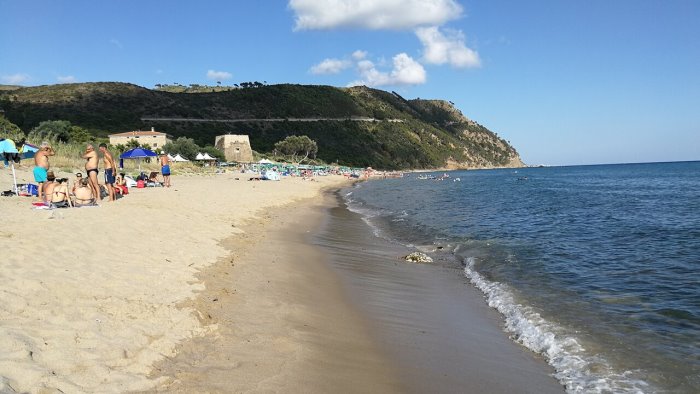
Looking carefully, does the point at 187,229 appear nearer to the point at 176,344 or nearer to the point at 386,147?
the point at 176,344

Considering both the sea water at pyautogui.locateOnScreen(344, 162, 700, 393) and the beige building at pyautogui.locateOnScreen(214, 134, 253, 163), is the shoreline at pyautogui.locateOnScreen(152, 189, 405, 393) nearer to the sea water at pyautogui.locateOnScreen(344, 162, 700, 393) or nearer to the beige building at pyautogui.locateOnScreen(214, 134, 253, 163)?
the sea water at pyautogui.locateOnScreen(344, 162, 700, 393)

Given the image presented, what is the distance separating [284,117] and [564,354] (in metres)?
105

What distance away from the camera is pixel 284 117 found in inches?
4205

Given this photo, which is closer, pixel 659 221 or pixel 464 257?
pixel 464 257

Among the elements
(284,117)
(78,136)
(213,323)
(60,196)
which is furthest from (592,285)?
(284,117)

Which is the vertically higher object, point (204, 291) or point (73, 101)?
point (73, 101)

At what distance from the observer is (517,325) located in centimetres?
638

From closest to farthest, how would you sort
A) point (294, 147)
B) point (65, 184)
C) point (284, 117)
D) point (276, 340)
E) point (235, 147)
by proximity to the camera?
point (276, 340) → point (65, 184) → point (235, 147) → point (294, 147) → point (284, 117)

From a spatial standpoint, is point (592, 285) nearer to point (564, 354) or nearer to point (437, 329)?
point (564, 354)

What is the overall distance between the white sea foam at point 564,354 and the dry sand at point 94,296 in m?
4.01

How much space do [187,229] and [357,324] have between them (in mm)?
5952

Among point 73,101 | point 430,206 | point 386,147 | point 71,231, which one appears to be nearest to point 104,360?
point 71,231

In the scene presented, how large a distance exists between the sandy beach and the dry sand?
0.8 inches

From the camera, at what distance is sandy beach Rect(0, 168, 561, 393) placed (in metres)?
3.85
